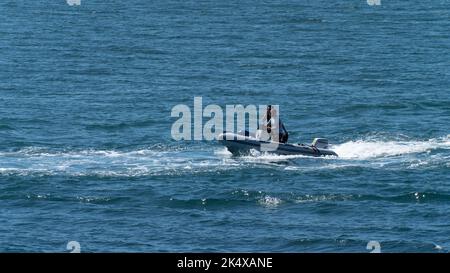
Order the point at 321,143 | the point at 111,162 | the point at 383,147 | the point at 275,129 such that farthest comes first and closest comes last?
the point at 383,147 → the point at 275,129 → the point at 321,143 → the point at 111,162

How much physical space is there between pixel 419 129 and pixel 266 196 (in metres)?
21.9

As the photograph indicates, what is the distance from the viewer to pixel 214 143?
77688mm

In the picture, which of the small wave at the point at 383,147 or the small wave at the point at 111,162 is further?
the small wave at the point at 383,147

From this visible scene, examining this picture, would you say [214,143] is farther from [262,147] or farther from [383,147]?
[383,147]

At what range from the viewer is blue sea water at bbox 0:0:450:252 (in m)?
55.9

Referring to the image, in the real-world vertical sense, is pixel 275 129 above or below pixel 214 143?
above

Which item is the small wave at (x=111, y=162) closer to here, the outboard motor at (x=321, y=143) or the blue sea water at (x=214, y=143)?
the blue sea water at (x=214, y=143)

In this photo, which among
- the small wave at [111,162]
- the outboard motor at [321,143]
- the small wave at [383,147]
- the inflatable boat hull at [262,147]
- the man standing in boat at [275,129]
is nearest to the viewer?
the small wave at [111,162]

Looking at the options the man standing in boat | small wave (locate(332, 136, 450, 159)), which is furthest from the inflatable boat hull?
small wave (locate(332, 136, 450, 159))

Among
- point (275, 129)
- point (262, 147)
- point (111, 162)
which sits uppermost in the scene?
point (275, 129)

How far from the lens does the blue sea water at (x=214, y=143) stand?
55.9 m

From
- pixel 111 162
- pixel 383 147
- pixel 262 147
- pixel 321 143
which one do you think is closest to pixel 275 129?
pixel 262 147

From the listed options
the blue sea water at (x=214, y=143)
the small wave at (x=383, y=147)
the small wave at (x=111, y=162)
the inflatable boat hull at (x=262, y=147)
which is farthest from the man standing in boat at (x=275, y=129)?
Answer: the small wave at (x=111, y=162)
